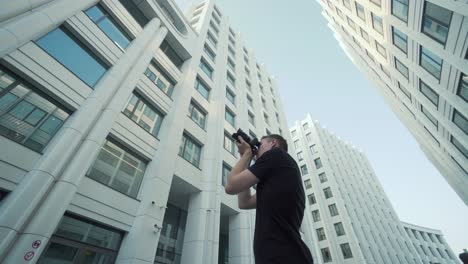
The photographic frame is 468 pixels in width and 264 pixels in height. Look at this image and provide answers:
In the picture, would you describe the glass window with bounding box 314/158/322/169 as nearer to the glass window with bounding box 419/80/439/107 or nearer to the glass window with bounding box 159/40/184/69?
the glass window with bounding box 419/80/439/107

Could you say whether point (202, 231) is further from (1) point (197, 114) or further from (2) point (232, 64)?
(2) point (232, 64)

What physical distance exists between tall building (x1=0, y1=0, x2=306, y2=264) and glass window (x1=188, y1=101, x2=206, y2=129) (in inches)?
3.7

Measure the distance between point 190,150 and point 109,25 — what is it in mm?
7478

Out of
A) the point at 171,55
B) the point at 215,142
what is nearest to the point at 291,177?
the point at 215,142

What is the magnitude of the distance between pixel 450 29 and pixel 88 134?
15.4m

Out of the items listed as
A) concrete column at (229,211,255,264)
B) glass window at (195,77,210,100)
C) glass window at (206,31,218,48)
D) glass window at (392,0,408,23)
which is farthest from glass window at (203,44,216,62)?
concrete column at (229,211,255,264)

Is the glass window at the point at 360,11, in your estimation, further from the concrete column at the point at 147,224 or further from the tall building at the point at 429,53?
the concrete column at the point at 147,224

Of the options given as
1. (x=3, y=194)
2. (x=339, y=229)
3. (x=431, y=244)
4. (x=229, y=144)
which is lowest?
(x=3, y=194)

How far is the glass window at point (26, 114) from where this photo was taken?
6242 millimetres

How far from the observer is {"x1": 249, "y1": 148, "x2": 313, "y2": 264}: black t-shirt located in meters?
1.56

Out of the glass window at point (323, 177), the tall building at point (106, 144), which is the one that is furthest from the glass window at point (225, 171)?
the glass window at point (323, 177)

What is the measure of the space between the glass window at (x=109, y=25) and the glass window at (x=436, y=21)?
14.8 metres

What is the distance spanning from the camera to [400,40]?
45.6ft

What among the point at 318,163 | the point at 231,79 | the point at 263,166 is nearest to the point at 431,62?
the point at 231,79
